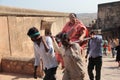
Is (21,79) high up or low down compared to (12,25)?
down

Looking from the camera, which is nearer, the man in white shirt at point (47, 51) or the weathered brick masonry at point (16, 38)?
the man in white shirt at point (47, 51)

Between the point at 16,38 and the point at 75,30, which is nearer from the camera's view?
the point at 75,30

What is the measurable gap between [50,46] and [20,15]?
318 inches

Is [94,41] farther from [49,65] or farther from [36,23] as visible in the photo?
[36,23]

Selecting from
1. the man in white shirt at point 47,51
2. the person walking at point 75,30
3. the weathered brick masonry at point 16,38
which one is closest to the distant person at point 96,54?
the person walking at point 75,30

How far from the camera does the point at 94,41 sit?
9.49 m

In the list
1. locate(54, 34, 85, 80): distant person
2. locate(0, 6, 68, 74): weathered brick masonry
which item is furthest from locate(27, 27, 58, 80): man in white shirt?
locate(0, 6, 68, 74): weathered brick masonry

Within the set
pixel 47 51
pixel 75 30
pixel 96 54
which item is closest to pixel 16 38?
pixel 96 54

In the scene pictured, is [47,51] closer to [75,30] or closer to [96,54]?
[75,30]

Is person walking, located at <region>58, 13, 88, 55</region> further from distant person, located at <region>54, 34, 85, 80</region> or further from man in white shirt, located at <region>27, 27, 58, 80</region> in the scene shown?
distant person, located at <region>54, 34, 85, 80</region>

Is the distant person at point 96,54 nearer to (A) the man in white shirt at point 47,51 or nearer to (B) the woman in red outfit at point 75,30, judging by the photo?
(B) the woman in red outfit at point 75,30

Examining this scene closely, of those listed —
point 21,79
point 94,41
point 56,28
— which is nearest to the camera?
point 94,41

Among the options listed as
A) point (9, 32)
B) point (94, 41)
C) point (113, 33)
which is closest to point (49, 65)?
point (94, 41)

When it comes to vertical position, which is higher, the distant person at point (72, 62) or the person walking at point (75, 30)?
the person walking at point (75, 30)
